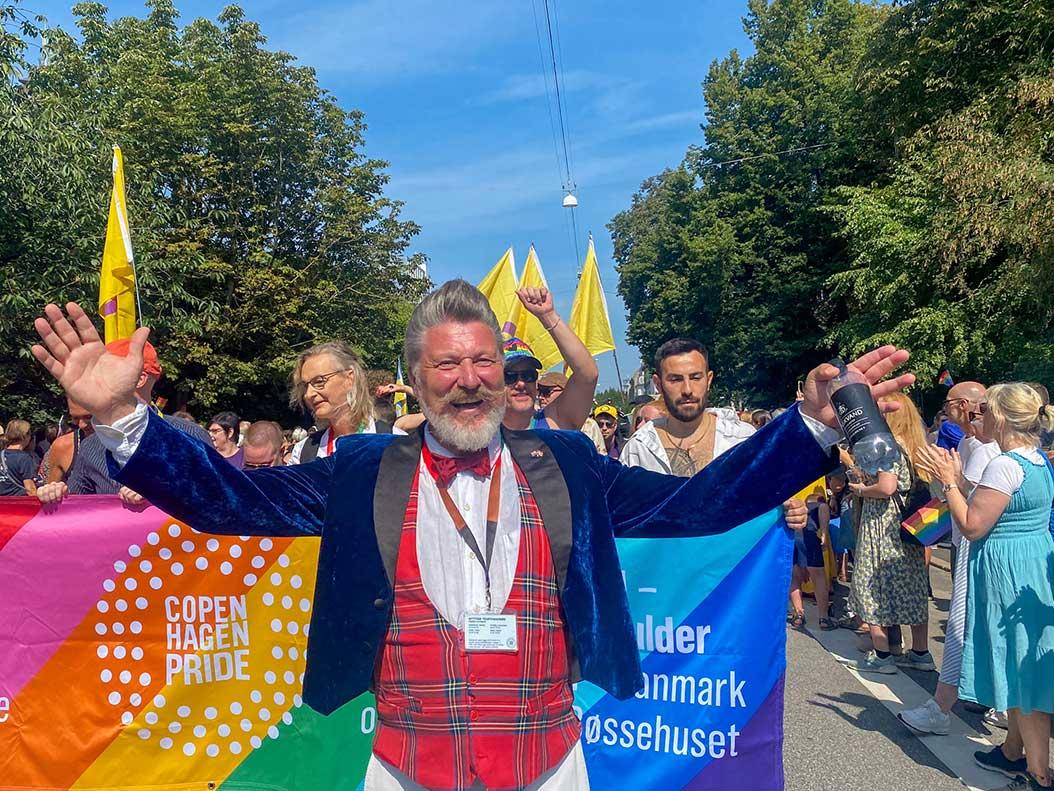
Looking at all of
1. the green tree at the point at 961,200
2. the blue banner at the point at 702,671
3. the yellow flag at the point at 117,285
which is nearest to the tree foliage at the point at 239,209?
the yellow flag at the point at 117,285

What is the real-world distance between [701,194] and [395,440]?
34377mm

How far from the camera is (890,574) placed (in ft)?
20.5

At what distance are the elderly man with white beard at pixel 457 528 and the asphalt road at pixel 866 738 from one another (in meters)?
1.98

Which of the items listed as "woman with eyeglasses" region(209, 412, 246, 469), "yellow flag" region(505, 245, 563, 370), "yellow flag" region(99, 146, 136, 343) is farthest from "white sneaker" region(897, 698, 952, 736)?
"woman with eyeglasses" region(209, 412, 246, 469)

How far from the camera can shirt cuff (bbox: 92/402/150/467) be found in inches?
82.7

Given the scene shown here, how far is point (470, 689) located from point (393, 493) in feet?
1.64

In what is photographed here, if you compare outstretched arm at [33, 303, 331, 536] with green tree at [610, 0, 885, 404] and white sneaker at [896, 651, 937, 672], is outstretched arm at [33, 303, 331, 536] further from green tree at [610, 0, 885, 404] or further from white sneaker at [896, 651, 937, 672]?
green tree at [610, 0, 885, 404]

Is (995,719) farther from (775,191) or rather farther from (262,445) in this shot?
(775,191)

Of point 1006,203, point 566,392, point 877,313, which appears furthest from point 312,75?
point 566,392

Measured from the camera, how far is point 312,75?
2800 centimetres

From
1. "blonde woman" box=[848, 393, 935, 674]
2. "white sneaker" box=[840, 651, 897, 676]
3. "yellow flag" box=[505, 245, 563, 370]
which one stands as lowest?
"white sneaker" box=[840, 651, 897, 676]

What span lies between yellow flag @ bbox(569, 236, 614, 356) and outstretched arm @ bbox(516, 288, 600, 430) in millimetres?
2924

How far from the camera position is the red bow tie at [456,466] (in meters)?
2.32

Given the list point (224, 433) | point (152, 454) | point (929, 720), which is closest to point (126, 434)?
point (152, 454)
